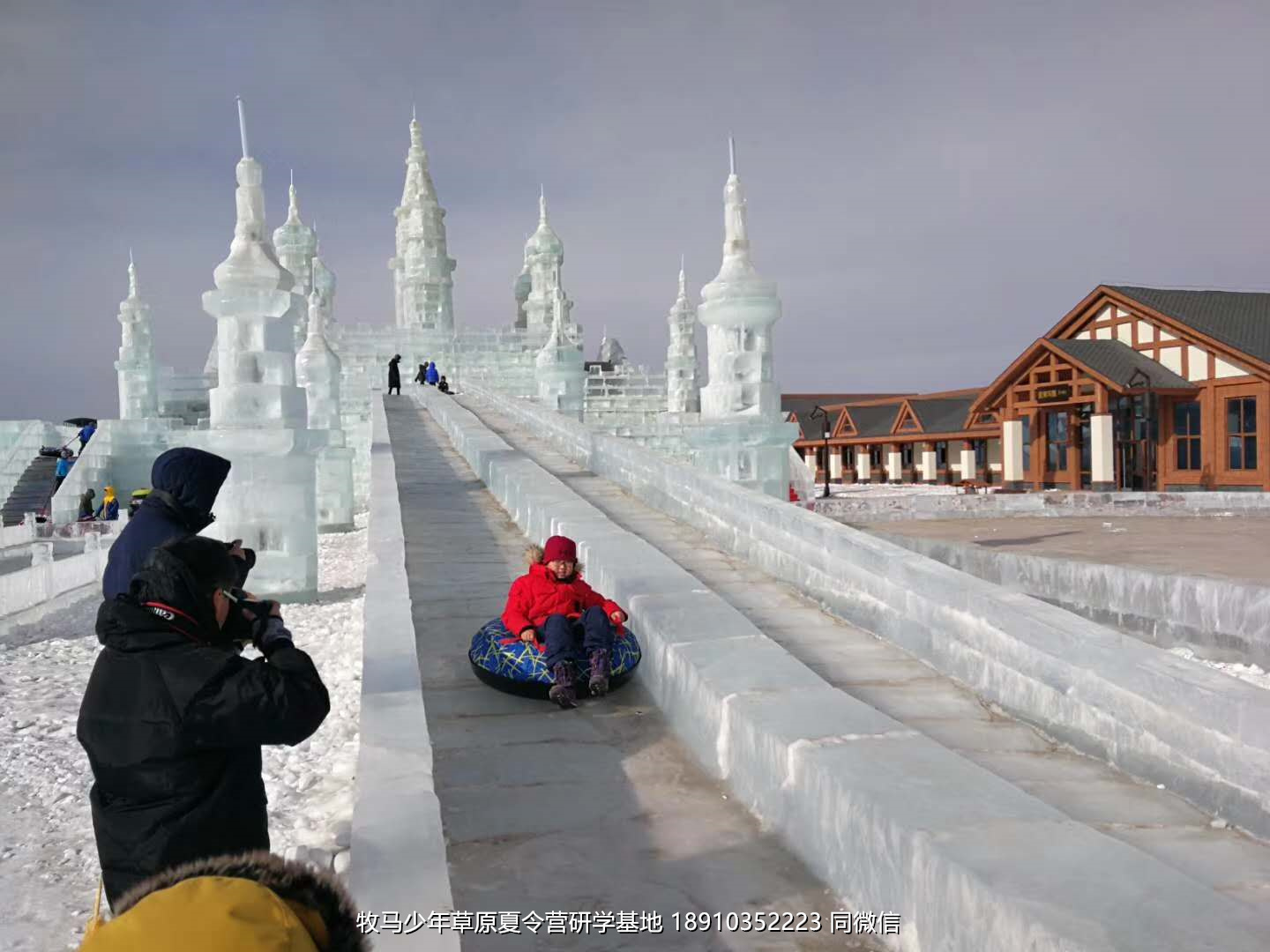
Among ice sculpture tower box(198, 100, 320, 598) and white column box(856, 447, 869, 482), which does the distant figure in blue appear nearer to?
ice sculpture tower box(198, 100, 320, 598)

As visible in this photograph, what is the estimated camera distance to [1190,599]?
269 inches

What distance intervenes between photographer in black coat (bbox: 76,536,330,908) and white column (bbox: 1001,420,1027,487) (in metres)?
25.1

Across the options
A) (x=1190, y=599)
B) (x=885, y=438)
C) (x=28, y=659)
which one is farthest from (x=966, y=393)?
(x=28, y=659)

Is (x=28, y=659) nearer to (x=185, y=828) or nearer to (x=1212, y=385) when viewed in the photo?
(x=185, y=828)

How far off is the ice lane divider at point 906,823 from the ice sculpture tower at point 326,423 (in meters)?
13.8

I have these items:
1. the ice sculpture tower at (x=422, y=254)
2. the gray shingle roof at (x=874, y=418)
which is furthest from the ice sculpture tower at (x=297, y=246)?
the gray shingle roof at (x=874, y=418)

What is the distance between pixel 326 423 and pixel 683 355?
14.7 m

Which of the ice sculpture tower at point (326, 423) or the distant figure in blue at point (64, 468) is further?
the distant figure in blue at point (64, 468)

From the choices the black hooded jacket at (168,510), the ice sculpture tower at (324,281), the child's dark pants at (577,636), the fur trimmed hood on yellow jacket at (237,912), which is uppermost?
the ice sculpture tower at (324,281)

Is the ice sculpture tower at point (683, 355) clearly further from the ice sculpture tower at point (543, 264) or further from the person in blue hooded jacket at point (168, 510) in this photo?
the person in blue hooded jacket at point (168, 510)

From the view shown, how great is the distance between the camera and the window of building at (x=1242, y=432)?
18.6 meters

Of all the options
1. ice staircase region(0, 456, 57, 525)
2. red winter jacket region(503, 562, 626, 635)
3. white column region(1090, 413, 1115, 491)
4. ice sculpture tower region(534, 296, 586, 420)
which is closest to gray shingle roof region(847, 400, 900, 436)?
white column region(1090, 413, 1115, 491)

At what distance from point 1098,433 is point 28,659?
21271 millimetres

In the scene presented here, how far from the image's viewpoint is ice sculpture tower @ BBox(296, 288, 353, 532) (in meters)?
17.3
